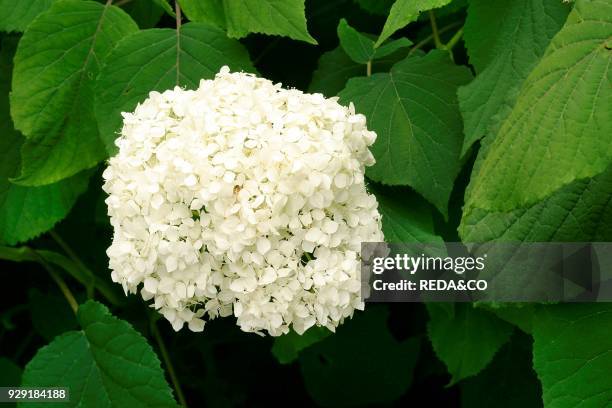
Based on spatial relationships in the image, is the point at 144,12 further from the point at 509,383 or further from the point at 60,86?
the point at 509,383

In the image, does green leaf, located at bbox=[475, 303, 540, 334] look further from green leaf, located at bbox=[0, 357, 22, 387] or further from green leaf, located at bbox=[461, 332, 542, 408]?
green leaf, located at bbox=[0, 357, 22, 387]

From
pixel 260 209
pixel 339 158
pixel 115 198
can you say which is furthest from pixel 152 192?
pixel 339 158

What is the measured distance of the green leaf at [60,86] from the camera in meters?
2.06

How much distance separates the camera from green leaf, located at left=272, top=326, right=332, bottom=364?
6.89 feet

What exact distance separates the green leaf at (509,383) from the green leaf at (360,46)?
1.01m

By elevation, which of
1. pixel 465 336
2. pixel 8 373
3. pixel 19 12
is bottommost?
pixel 8 373

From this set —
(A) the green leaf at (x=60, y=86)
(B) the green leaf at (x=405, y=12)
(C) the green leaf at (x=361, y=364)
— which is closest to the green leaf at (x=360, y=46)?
(B) the green leaf at (x=405, y=12)

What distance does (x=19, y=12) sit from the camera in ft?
7.24

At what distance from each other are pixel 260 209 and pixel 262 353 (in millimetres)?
1621

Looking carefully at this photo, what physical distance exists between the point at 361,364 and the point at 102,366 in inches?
41.7

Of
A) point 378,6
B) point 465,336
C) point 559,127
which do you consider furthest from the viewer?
point 378,6

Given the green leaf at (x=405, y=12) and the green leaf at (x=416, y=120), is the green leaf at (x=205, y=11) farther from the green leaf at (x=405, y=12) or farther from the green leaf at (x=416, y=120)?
the green leaf at (x=405, y=12)

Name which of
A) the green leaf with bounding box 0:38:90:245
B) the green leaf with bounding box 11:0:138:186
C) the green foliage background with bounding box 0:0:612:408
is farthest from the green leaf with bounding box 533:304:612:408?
the green leaf with bounding box 0:38:90:245

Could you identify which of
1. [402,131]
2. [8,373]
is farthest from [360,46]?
[8,373]
